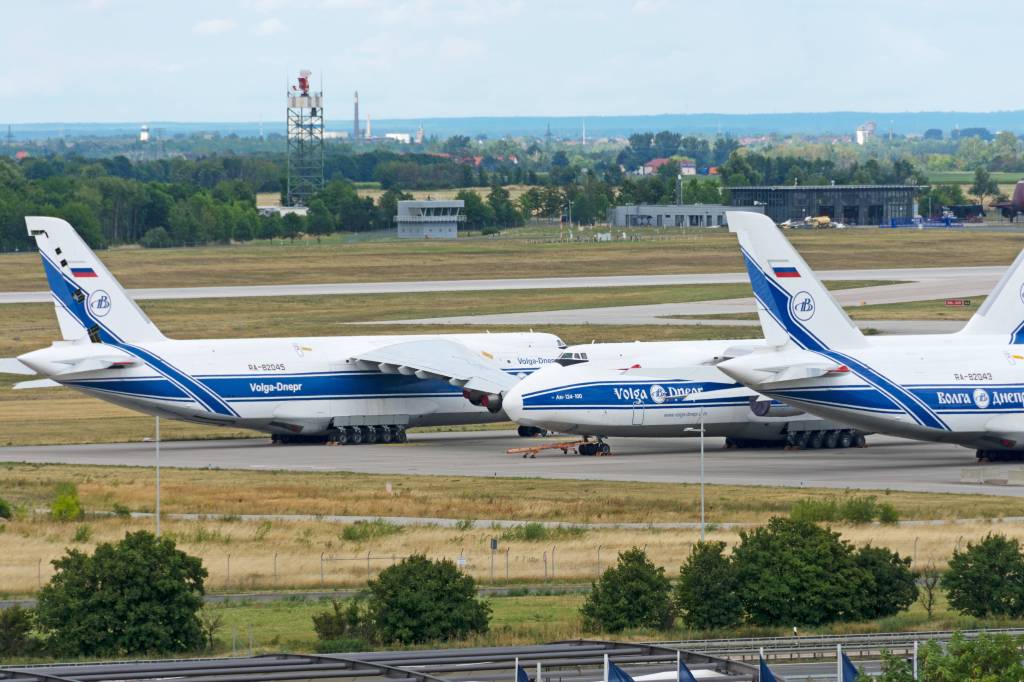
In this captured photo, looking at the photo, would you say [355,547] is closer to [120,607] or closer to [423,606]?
[423,606]

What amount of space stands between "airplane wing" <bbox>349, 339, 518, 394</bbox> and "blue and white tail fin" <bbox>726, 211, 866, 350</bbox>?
606 inches

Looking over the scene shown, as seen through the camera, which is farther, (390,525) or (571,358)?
(571,358)

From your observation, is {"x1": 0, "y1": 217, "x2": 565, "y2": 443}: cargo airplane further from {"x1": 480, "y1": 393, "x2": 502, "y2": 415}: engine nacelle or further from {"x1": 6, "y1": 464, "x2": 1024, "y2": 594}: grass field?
{"x1": 6, "y1": 464, "x2": 1024, "y2": 594}: grass field

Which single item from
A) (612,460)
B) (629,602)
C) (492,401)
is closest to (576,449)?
(612,460)

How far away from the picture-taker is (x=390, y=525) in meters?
65.7

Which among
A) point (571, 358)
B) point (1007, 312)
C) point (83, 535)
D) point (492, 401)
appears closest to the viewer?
point (83, 535)

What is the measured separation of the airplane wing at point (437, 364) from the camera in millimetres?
90750

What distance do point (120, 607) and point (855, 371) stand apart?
141ft

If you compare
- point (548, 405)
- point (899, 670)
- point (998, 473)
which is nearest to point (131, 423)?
point (548, 405)

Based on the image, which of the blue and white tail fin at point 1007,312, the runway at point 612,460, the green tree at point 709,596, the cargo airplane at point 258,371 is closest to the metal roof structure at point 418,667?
the green tree at point 709,596

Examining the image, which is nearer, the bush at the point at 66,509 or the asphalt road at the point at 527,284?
the bush at the point at 66,509

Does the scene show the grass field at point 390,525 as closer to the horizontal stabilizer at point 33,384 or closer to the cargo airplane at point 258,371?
the cargo airplane at point 258,371

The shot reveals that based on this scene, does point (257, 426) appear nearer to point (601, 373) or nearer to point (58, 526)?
point (601, 373)

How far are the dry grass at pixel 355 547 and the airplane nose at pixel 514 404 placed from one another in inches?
829
